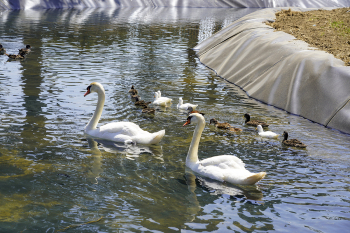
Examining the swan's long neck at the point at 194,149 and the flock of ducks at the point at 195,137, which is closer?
the flock of ducks at the point at 195,137

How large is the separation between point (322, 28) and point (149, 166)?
14532mm

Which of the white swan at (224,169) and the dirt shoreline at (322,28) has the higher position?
the dirt shoreline at (322,28)

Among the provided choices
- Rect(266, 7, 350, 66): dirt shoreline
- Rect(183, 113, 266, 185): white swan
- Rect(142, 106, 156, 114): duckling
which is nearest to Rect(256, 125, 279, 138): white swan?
Rect(183, 113, 266, 185): white swan

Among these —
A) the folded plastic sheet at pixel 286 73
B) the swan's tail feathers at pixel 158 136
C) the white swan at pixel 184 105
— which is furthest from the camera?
the white swan at pixel 184 105

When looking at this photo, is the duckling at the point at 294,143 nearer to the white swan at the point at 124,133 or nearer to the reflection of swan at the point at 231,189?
the reflection of swan at the point at 231,189

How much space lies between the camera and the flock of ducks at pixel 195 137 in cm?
787

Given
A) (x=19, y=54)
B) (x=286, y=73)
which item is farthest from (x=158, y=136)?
(x=19, y=54)

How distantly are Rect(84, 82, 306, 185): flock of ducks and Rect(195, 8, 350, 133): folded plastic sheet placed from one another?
221 cm

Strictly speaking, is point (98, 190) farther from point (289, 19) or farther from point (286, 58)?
point (289, 19)

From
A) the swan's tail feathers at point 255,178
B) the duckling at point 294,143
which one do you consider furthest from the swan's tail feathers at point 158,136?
the duckling at point 294,143

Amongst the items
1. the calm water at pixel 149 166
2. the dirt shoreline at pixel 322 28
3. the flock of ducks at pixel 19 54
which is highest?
the dirt shoreline at pixel 322 28

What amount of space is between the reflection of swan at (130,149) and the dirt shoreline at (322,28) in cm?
732

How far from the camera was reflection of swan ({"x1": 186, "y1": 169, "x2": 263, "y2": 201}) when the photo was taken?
7497mm

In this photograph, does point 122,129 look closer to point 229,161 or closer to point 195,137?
point 195,137
